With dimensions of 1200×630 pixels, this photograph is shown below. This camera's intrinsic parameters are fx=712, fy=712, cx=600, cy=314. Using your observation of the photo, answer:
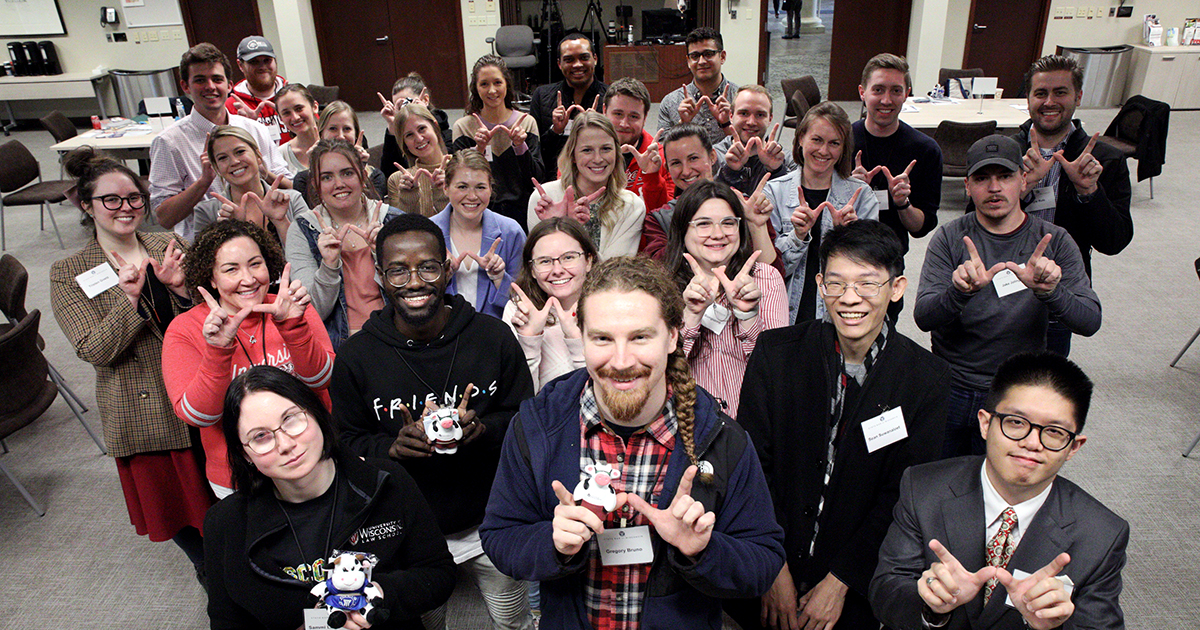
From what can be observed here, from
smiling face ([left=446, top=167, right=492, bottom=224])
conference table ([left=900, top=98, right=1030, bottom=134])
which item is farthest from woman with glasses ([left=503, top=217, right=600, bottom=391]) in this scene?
conference table ([left=900, top=98, right=1030, bottom=134])

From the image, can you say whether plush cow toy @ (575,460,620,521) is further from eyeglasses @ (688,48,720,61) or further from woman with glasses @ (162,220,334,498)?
eyeglasses @ (688,48,720,61)

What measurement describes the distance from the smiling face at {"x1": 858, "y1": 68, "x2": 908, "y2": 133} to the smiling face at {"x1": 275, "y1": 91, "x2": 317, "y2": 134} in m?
3.05

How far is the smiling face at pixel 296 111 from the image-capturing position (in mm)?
4047

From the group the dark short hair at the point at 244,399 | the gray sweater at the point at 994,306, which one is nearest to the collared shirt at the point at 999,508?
the gray sweater at the point at 994,306

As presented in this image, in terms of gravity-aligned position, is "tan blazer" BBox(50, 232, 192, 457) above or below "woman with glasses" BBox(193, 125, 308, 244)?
below

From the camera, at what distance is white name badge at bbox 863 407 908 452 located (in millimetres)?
1763

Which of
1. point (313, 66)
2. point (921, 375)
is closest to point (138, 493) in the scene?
point (921, 375)

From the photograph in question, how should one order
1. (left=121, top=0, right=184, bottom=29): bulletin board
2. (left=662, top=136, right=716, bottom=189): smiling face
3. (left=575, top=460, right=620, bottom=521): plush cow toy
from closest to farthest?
→ 1. (left=575, top=460, right=620, bottom=521): plush cow toy
2. (left=662, top=136, right=716, bottom=189): smiling face
3. (left=121, top=0, right=184, bottom=29): bulletin board

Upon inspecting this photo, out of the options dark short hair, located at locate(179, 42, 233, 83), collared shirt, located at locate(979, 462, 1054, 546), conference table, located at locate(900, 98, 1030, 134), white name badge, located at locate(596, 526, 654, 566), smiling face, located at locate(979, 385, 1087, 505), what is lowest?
collared shirt, located at locate(979, 462, 1054, 546)

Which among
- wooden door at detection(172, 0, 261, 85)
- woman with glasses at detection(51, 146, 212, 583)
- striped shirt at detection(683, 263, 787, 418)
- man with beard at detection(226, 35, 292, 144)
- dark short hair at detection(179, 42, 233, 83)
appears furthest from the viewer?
wooden door at detection(172, 0, 261, 85)

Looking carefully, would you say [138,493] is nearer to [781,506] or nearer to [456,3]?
[781,506]

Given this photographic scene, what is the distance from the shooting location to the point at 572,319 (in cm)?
231

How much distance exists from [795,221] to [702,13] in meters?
8.90

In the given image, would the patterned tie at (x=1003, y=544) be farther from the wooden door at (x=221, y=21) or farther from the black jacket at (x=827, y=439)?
the wooden door at (x=221, y=21)
